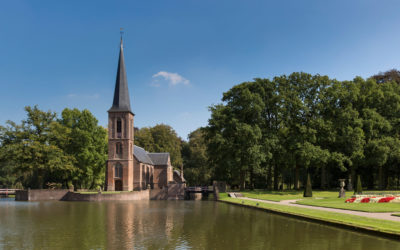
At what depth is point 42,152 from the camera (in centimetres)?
5272

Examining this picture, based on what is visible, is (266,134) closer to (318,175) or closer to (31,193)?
(318,175)

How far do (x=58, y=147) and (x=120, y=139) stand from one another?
10.0m

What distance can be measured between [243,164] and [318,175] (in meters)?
21.7

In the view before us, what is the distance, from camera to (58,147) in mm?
55875

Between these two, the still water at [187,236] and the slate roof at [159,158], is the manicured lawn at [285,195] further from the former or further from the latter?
the slate roof at [159,158]

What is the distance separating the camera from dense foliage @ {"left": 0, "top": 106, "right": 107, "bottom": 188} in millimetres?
52188

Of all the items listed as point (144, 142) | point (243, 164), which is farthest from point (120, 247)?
point (144, 142)

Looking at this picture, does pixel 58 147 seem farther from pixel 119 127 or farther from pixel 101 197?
pixel 101 197

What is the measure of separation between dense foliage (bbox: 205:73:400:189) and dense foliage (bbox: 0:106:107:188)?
2157 centimetres

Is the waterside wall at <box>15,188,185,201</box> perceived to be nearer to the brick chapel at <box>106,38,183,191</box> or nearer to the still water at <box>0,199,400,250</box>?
the brick chapel at <box>106,38,183,191</box>

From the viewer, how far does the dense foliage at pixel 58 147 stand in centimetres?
5219

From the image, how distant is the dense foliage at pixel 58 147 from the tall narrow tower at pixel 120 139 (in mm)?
3211

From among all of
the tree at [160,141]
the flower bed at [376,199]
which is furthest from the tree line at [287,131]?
the tree at [160,141]

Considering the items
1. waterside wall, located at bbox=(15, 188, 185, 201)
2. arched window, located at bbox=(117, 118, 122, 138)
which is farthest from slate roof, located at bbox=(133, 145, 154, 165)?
waterside wall, located at bbox=(15, 188, 185, 201)
